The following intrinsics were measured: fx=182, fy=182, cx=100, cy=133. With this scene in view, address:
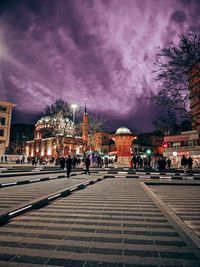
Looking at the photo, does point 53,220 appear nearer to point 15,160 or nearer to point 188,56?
point 188,56

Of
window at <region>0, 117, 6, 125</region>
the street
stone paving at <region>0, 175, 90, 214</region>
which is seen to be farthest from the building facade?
window at <region>0, 117, 6, 125</region>

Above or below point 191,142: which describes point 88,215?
below

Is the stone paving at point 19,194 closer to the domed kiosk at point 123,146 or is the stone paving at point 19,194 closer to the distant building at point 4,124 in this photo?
the domed kiosk at point 123,146

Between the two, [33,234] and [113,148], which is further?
[113,148]

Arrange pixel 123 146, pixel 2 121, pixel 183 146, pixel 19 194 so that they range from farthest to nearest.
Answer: pixel 2 121 < pixel 183 146 < pixel 123 146 < pixel 19 194

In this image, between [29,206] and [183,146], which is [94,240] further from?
[183,146]

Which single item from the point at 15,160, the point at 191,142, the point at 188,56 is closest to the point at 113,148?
the point at 191,142

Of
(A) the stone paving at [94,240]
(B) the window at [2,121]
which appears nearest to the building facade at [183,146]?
(A) the stone paving at [94,240]

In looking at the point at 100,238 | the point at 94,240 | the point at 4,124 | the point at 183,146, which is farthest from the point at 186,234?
the point at 4,124

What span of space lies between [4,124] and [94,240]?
55946mm

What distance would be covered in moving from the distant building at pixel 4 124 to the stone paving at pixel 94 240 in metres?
52.1

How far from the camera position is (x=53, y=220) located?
4.25 meters

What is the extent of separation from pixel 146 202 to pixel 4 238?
448cm

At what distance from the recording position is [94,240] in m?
3.19
